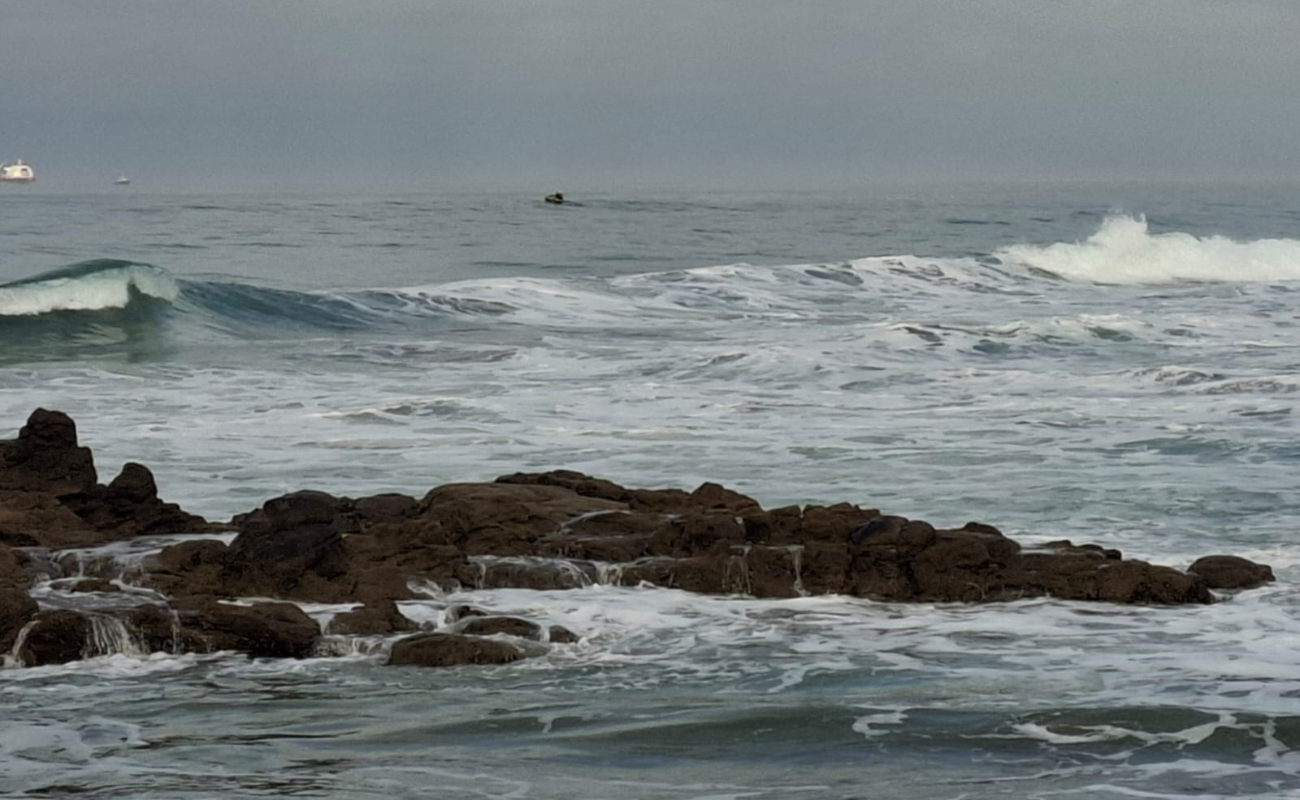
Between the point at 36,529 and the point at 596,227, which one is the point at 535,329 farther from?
the point at 596,227

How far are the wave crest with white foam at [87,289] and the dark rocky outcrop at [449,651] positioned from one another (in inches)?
861

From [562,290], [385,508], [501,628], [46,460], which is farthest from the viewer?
[562,290]

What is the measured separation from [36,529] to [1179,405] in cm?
1187

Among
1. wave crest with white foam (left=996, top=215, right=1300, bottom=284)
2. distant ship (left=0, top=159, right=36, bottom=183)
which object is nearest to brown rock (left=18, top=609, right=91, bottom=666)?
wave crest with white foam (left=996, top=215, right=1300, bottom=284)

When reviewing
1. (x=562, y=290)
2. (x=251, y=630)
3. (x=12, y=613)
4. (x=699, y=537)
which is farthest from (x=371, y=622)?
(x=562, y=290)

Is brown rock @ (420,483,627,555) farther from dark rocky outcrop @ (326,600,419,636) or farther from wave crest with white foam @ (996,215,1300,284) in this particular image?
wave crest with white foam @ (996,215,1300,284)

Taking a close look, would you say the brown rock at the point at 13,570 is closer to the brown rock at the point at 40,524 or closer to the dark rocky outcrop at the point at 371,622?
the brown rock at the point at 40,524

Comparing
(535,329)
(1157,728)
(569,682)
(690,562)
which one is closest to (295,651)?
(569,682)

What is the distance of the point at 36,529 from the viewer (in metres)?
10.6

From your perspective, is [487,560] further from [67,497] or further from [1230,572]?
[1230,572]

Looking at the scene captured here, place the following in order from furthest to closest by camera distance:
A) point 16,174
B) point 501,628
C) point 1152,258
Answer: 1. point 16,174
2. point 1152,258
3. point 501,628

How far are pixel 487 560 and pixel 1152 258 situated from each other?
147ft

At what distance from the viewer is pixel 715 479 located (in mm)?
14492

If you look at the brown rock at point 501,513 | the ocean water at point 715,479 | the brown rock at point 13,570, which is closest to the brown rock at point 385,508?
the brown rock at point 501,513
